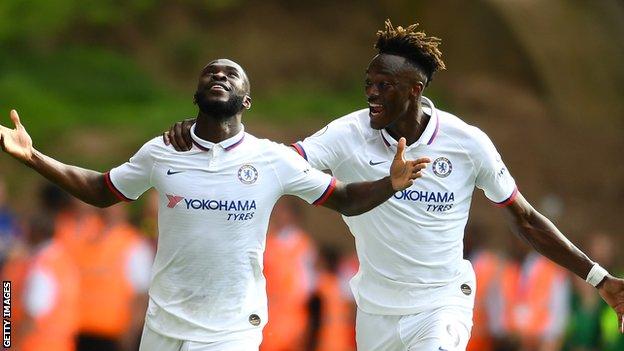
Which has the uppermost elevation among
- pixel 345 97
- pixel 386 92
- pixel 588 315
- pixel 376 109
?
pixel 386 92

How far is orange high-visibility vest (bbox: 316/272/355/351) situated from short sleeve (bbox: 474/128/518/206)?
5.59 meters

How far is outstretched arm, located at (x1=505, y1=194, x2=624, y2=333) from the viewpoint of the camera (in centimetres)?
953

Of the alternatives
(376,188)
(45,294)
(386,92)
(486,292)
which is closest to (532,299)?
(486,292)

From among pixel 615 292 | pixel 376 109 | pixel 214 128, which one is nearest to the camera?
pixel 214 128

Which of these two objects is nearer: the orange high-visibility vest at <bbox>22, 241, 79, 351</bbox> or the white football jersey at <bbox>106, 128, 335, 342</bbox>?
the white football jersey at <bbox>106, 128, 335, 342</bbox>

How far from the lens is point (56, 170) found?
864 cm

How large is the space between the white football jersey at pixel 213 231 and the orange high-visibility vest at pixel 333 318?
6314 mm

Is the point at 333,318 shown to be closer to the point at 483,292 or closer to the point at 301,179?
the point at 483,292

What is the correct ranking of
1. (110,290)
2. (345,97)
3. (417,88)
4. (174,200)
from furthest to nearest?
1. (345,97)
2. (110,290)
3. (417,88)
4. (174,200)

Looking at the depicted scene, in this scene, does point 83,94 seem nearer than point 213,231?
No

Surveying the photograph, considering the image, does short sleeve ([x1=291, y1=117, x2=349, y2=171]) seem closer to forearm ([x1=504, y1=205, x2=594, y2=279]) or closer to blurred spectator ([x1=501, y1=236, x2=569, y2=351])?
forearm ([x1=504, y1=205, x2=594, y2=279])

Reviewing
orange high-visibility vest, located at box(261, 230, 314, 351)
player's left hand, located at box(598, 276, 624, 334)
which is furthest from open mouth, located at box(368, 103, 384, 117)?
orange high-visibility vest, located at box(261, 230, 314, 351)

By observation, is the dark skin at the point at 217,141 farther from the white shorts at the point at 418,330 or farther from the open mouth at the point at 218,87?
the white shorts at the point at 418,330

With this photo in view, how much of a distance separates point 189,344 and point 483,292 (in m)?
6.87
